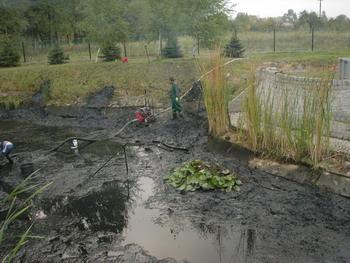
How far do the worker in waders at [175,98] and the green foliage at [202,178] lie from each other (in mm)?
3402

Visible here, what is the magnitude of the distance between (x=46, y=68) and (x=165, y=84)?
6.41 metres

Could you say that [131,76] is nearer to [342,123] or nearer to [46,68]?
[46,68]

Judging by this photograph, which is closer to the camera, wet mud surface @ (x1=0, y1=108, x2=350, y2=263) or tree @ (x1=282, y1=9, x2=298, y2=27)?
wet mud surface @ (x1=0, y1=108, x2=350, y2=263)

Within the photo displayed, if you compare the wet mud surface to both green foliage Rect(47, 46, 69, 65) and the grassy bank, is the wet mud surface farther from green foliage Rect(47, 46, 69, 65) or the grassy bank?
green foliage Rect(47, 46, 69, 65)

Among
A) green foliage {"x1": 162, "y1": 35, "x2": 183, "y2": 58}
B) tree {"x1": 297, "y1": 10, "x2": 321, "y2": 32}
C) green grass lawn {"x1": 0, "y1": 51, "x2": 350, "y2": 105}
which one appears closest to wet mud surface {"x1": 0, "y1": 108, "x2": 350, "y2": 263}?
green grass lawn {"x1": 0, "y1": 51, "x2": 350, "y2": 105}

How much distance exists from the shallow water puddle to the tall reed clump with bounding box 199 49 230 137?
11.7 ft

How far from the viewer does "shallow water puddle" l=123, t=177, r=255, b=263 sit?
15.8 feet

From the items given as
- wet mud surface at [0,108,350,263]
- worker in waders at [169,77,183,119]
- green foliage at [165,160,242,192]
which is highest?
worker in waders at [169,77,183,119]

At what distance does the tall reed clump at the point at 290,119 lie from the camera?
241 inches

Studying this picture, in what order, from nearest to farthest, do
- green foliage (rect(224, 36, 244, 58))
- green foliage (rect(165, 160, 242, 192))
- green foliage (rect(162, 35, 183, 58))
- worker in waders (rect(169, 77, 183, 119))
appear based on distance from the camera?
1. green foliage (rect(165, 160, 242, 192))
2. worker in waders (rect(169, 77, 183, 119))
3. green foliage (rect(224, 36, 244, 58))
4. green foliage (rect(162, 35, 183, 58))

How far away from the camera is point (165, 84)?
1428 cm

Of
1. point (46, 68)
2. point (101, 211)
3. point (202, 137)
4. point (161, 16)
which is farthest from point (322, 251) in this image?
point (46, 68)

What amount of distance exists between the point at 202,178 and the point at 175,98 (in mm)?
4098

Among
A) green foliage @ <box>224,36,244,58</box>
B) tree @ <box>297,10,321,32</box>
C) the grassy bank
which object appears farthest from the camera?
tree @ <box>297,10,321,32</box>
